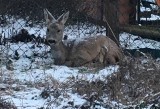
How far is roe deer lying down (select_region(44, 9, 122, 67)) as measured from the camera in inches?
352

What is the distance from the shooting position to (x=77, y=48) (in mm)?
9086

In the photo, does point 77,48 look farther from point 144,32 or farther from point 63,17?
point 144,32

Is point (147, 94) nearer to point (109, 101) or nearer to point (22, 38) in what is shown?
point (109, 101)

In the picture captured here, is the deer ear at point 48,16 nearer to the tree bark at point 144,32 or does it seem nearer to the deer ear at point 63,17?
the deer ear at point 63,17

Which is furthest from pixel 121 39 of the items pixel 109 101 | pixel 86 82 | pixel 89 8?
pixel 109 101

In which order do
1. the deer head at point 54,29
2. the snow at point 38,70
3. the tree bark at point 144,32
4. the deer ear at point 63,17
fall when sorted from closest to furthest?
the snow at point 38,70 < the deer head at point 54,29 < the deer ear at point 63,17 < the tree bark at point 144,32

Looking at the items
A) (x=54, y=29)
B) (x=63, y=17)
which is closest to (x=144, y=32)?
(x=63, y=17)

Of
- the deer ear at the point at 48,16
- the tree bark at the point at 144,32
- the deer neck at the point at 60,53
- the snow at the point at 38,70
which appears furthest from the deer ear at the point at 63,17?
the tree bark at the point at 144,32

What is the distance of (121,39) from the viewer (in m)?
10.8

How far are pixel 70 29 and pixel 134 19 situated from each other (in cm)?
186

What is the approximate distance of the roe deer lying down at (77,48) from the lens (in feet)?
29.3

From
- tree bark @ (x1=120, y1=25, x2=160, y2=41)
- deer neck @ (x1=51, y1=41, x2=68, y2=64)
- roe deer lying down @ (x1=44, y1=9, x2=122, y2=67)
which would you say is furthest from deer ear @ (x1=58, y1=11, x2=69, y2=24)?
tree bark @ (x1=120, y1=25, x2=160, y2=41)

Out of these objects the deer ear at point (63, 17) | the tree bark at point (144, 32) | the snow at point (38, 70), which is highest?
the deer ear at point (63, 17)

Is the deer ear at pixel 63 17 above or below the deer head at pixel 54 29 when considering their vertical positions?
above
